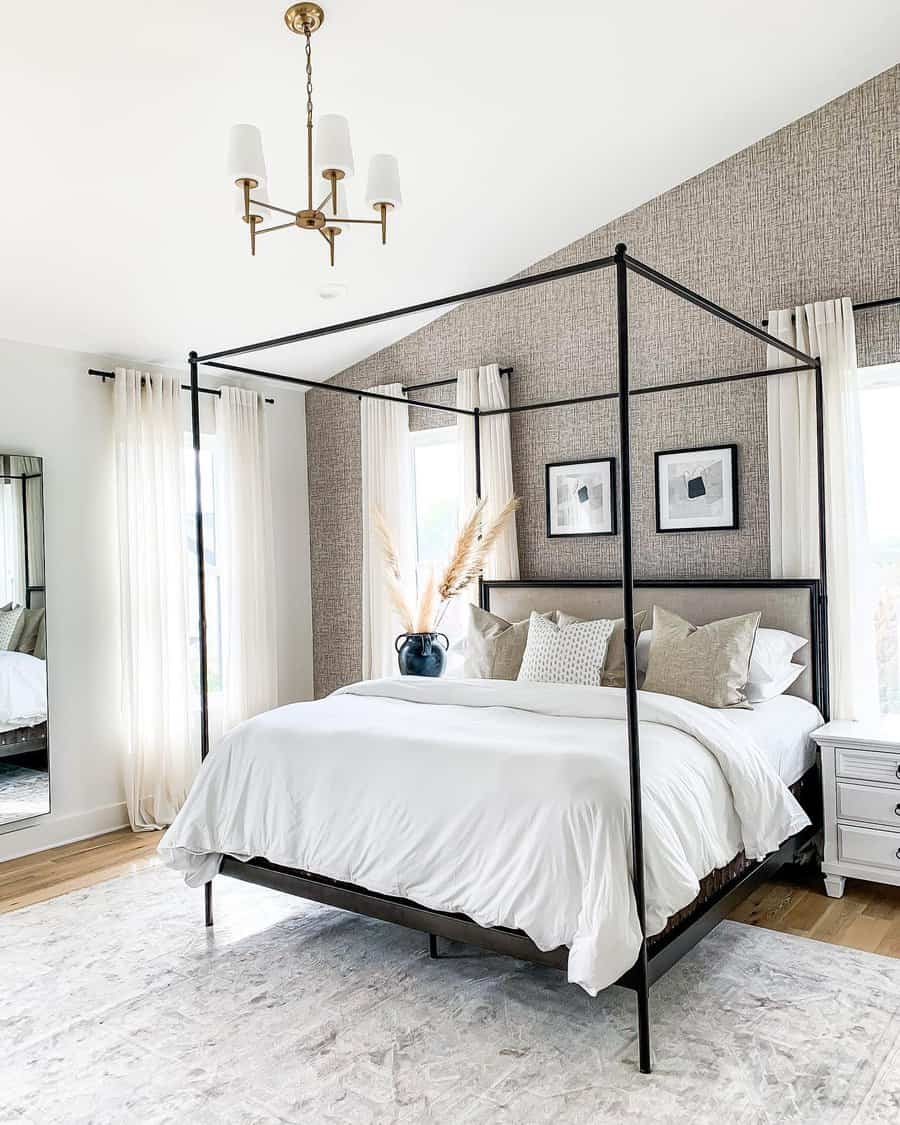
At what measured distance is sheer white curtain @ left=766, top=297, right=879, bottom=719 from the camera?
383 cm

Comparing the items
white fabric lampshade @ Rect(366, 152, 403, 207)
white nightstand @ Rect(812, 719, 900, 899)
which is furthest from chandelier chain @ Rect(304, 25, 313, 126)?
white nightstand @ Rect(812, 719, 900, 899)

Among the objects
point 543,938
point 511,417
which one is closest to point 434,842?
point 543,938

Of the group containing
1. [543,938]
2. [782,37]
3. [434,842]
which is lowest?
[543,938]

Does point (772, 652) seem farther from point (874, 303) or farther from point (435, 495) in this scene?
point (435, 495)

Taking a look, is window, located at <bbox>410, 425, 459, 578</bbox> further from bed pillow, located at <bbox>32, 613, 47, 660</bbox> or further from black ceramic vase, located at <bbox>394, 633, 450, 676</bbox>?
bed pillow, located at <bbox>32, 613, 47, 660</bbox>

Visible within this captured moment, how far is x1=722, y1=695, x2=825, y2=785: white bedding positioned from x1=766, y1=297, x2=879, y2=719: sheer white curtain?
0.83ft

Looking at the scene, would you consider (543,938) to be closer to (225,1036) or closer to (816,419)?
(225,1036)

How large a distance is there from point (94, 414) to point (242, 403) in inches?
34.8

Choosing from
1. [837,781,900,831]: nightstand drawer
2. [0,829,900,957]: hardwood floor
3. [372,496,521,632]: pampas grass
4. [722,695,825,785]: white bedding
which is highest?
[372,496,521,632]: pampas grass

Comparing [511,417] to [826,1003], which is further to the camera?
[511,417]

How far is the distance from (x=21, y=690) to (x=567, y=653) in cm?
253

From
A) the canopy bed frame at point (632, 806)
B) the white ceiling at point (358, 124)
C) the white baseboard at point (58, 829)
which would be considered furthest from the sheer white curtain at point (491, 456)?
the white baseboard at point (58, 829)

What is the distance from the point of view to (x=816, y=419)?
12.8 feet

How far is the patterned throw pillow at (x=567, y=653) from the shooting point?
12.6 ft
